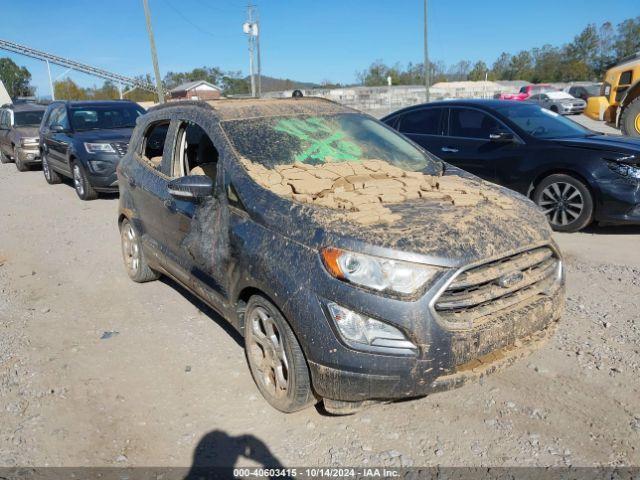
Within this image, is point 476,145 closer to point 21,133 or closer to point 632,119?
point 632,119

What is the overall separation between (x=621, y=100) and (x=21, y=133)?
54.6 feet

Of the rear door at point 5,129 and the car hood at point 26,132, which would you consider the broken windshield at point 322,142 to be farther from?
the rear door at point 5,129

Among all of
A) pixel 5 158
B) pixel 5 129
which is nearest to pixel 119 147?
pixel 5 129

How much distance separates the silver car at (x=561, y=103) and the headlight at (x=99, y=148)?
973 inches

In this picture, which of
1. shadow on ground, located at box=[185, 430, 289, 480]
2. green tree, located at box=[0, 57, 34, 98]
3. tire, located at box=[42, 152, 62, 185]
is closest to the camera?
shadow on ground, located at box=[185, 430, 289, 480]

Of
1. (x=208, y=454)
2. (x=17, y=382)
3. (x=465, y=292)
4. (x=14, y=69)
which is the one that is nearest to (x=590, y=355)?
(x=465, y=292)

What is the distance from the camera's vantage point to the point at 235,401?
3.12 meters

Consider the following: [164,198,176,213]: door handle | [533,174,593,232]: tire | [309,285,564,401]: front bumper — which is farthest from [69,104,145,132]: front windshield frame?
[309,285,564,401]: front bumper

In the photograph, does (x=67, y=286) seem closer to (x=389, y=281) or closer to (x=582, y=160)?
(x=389, y=281)

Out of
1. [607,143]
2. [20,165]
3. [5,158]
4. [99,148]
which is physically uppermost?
[607,143]

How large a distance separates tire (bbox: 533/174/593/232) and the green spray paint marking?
320 centimetres

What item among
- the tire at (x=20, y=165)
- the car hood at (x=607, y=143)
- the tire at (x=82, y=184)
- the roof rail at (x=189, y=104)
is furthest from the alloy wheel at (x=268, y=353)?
the tire at (x=20, y=165)

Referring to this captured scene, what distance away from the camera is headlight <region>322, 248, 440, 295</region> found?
2.40m

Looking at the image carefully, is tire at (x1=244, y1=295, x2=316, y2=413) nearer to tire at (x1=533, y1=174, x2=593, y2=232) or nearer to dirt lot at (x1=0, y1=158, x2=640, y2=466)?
dirt lot at (x1=0, y1=158, x2=640, y2=466)
